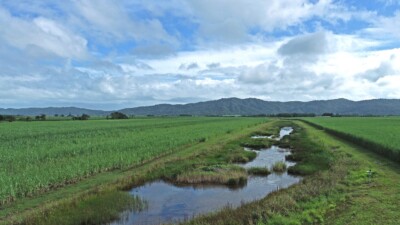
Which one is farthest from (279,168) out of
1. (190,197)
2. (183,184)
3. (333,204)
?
(333,204)

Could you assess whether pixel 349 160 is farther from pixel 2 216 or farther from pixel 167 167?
pixel 2 216

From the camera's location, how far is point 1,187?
612 inches

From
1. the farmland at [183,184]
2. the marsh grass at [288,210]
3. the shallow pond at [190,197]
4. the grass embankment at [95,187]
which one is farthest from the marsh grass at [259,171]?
the marsh grass at [288,210]

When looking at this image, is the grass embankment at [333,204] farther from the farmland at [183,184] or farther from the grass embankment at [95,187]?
the grass embankment at [95,187]

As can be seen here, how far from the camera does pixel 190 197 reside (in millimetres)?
17750

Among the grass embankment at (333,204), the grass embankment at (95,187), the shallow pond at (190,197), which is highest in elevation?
the grass embankment at (333,204)

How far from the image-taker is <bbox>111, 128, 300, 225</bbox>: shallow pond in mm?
14508

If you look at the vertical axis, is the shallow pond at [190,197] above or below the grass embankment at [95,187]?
below

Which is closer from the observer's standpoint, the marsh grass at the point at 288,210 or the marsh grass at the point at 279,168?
the marsh grass at the point at 288,210

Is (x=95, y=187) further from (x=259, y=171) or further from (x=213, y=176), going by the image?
(x=259, y=171)

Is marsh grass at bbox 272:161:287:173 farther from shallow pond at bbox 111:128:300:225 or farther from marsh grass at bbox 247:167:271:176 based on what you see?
shallow pond at bbox 111:128:300:225

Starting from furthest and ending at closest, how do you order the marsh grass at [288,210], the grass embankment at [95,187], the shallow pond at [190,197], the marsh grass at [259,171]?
the marsh grass at [259,171] → the shallow pond at [190,197] → the grass embankment at [95,187] → the marsh grass at [288,210]

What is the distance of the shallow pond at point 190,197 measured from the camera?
47.6 feet

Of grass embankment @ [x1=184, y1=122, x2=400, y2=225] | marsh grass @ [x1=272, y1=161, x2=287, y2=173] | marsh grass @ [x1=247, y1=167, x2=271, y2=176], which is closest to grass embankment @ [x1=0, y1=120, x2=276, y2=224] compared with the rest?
marsh grass @ [x1=247, y1=167, x2=271, y2=176]
